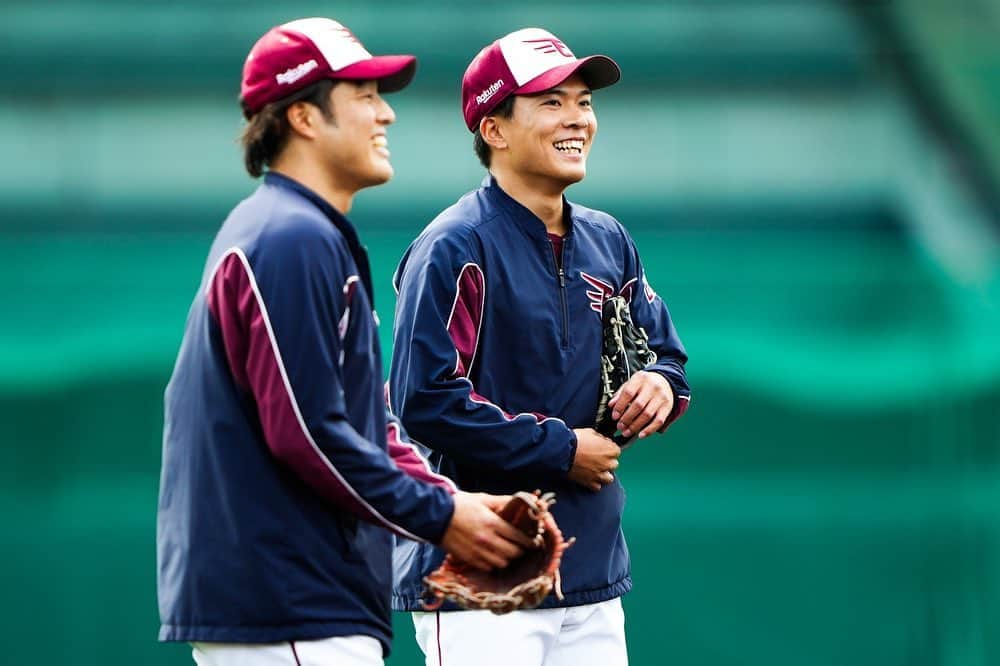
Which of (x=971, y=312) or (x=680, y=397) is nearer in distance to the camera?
(x=680, y=397)

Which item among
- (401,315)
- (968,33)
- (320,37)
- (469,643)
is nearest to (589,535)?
(469,643)

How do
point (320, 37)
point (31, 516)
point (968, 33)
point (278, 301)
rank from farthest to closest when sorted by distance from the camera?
point (968, 33) < point (31, 516) < point (320, 37) < point (278, 301)

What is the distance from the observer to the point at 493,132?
318 cm

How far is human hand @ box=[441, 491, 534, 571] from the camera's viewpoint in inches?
91.4

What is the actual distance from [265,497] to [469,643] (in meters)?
0.80

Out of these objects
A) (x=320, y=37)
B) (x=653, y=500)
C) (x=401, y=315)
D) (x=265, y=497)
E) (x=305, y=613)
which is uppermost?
(x=320, y=37)

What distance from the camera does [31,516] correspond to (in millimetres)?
4488

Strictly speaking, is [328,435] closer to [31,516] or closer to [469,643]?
[469,643]

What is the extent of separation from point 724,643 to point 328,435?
2686 mm

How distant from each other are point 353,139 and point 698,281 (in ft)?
8.13

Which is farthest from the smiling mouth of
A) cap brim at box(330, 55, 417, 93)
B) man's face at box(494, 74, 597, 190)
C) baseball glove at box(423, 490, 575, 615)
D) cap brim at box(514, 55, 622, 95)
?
baseball glove at box(423, 490, 575, 615)

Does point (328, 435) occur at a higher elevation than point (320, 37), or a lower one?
lower

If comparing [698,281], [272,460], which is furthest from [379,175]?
[698,281]

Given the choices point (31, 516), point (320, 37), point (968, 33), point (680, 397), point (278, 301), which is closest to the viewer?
point (278, 301)
